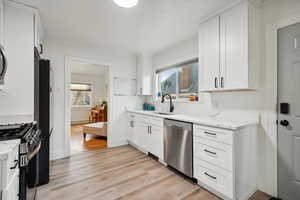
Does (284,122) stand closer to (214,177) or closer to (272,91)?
(272,91)

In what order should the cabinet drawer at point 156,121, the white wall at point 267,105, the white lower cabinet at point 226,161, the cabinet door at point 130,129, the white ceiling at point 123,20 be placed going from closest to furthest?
the white lower cabinet at point 226,161 → the white wall at point 267,105 → the white ceiling at point 123,20 → the cabinet drawer at point 156,121 → the cabinet door at point 130,129

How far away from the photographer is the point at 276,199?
163cm

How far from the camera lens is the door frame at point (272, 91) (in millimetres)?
1679

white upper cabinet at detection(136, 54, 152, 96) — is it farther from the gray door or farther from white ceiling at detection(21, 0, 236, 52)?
the gray door

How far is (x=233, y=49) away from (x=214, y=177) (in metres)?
1.67

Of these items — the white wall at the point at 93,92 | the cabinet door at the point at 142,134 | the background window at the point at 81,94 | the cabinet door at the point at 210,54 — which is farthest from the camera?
the background window at the point at 81,94

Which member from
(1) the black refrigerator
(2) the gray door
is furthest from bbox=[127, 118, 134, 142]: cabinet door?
(2) the gray door

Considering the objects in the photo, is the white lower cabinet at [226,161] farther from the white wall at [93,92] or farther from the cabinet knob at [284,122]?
the white wall at [93,92]

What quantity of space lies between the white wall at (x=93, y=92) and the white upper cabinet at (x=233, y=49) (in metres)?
6.48

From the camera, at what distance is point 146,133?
9.71 feet

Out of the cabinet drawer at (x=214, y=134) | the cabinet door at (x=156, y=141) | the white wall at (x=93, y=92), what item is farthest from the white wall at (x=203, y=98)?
the white wall at (x=93, y=92)

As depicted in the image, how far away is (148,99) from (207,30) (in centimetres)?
240

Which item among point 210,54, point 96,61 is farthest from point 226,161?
point 96,61

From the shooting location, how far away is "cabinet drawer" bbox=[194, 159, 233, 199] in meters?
1.53
